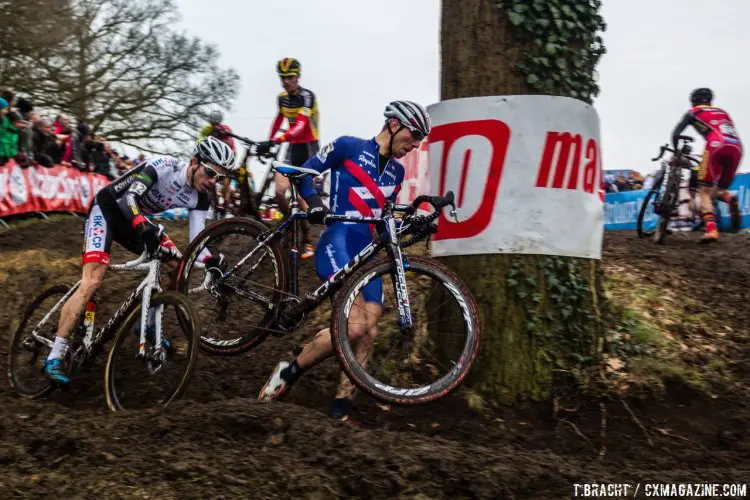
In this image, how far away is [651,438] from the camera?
534cm

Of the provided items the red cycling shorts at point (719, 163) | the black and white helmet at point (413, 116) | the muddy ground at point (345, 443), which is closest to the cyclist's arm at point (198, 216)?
the muddy ground at point (345, 443)

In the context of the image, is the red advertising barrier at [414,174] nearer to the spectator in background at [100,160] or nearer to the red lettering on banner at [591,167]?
the spectator in background at [100,160]

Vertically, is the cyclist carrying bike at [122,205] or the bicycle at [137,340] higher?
the cyclist carrying bike at [122,205]

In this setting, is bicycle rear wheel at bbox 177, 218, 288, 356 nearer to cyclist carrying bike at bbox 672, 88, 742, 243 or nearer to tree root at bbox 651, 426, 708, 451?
tree root at bbox 651, 426, 708, 451

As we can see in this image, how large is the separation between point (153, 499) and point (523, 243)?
3.09 m

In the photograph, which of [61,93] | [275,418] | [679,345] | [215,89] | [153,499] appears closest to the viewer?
[153,499]

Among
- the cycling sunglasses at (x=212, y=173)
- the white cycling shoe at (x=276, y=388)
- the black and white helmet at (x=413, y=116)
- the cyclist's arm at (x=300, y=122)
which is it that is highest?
the cyclist's arm at (x=300, y=122)

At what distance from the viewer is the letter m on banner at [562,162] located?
5.63m

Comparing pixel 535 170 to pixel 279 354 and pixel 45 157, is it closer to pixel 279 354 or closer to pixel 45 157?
pixel 279 354

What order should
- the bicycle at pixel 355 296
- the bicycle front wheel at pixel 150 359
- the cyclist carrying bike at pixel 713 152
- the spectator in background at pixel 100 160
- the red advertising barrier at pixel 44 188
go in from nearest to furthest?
the bicycle at pixel 355 296 → the bicycle front wheel at pixel 150 359 → the cyclist carrying bike at pixel 713 152 → the red advertising barrier at pixel 44 188 → the spectator in background at pixel 100 160

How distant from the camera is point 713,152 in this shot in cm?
1084

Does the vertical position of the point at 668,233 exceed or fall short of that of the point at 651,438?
it exceeds it

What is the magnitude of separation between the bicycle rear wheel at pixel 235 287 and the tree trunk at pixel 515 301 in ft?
4.53

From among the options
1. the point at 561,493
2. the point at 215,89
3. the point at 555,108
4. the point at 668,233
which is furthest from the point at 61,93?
the point at 561,493
